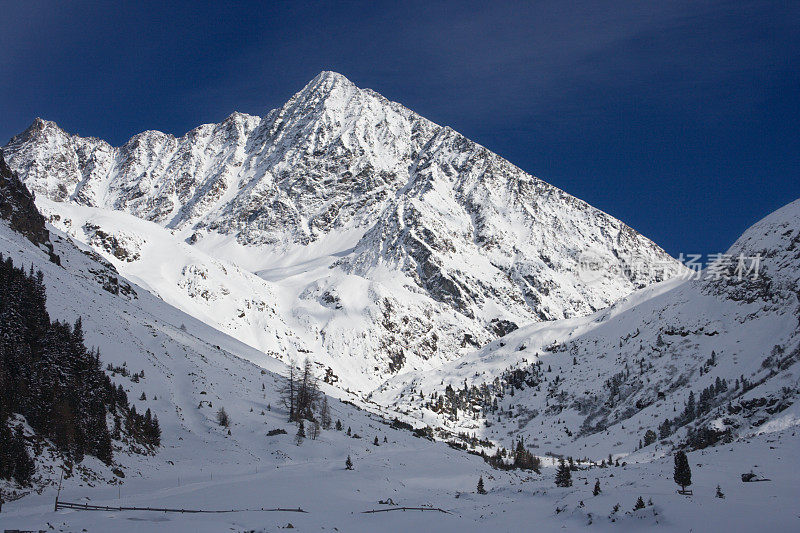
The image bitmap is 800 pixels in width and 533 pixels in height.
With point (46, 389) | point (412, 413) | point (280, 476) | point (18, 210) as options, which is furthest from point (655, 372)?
point (18, 210)

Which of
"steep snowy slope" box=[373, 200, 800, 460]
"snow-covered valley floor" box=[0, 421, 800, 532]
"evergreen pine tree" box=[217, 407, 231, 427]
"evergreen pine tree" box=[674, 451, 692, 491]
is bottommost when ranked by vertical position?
"snow-covered valley floor" box=[0, 421, 800, 532]

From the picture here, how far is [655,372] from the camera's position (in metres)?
96.8

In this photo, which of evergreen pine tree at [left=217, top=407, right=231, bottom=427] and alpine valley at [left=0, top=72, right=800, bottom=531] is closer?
alpine valley at [left=0, top=72, right=800, bottom=531]

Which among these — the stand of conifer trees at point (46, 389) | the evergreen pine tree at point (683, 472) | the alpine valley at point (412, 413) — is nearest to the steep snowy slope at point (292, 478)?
the alpine valley at point (412, 413)

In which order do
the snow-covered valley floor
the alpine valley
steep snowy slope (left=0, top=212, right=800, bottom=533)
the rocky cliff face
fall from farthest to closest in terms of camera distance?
the rocky cliff face
the alpine valley
steep snowy slope (left=0, top=212, right=800, bottom=533)
the snow-covered valley floor

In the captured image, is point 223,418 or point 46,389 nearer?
point 46,389

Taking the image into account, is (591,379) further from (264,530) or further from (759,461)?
(264,530)

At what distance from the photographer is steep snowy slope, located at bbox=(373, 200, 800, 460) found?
218 ft

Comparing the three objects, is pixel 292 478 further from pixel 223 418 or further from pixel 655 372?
pixel 655 372

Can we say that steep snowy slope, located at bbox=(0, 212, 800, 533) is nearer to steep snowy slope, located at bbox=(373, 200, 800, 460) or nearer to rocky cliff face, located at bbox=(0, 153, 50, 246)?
rocky cliff face, located at bbox=(0, 153, 50, 246)

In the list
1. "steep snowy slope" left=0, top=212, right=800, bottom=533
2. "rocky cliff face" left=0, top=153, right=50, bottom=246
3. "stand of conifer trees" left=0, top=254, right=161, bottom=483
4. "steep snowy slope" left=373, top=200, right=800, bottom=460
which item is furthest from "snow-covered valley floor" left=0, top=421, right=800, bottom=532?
"rocky cliff face" left=0, top=153, right=50, bottom=246

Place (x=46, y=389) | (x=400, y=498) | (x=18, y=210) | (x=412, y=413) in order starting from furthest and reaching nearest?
(x=412, y=413)
(x=18, y=210)
(x=400, y=498)
(x=46, y=389)

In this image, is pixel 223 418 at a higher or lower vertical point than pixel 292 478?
higher

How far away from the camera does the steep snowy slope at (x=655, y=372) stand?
6656 centimetres
